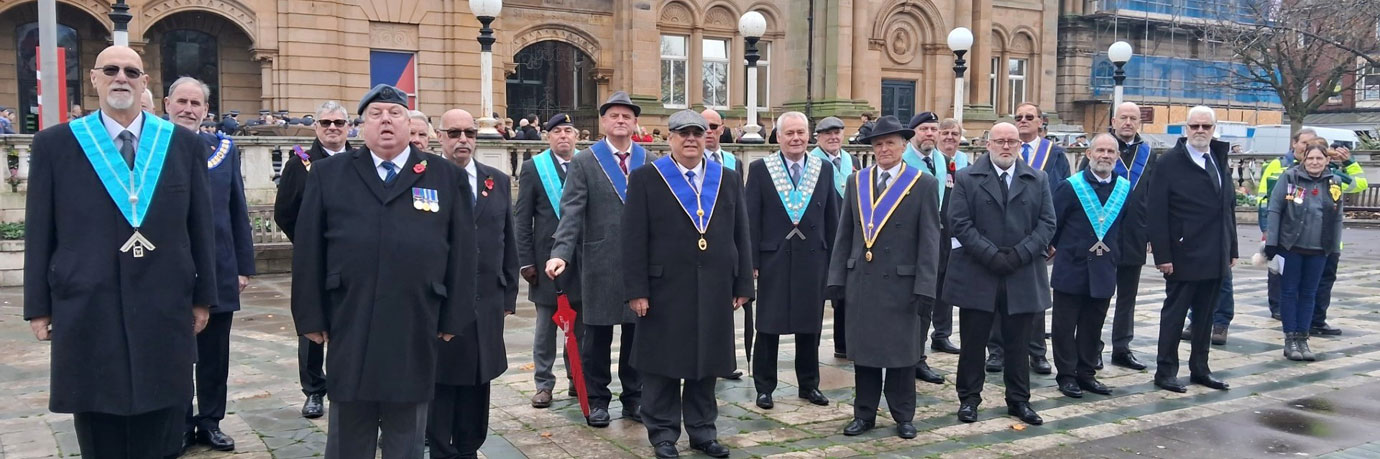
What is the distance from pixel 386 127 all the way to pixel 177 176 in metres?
0.93

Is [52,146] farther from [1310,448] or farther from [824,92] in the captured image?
[824,92]

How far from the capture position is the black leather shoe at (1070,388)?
8273 mm

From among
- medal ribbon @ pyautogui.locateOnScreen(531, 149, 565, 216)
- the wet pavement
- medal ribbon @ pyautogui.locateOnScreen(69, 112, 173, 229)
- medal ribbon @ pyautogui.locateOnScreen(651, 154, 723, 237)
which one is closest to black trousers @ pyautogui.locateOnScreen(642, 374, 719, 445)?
the wet pavement

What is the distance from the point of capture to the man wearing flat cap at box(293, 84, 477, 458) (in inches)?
193

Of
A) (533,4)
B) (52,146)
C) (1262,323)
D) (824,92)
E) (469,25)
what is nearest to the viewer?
(52,146)

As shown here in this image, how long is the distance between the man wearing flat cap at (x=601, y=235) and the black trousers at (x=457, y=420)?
1.26 meters

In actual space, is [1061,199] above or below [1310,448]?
above

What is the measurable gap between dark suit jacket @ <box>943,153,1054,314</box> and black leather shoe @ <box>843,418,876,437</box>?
1047 mm

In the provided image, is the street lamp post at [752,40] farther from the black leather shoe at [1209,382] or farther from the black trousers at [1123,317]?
the black leather shoe at [1209,382]

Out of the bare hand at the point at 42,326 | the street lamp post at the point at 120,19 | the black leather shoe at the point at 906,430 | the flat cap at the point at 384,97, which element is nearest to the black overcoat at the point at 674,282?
the black leather shoe at the point at 906,430

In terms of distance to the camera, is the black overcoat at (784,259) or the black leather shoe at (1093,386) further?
the black leather shoe at (1093,386)

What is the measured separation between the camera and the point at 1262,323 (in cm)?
1195

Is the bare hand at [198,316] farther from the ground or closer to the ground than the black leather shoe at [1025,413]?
farther from the ground

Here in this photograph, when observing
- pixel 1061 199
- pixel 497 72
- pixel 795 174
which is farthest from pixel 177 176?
pixel 497 72
